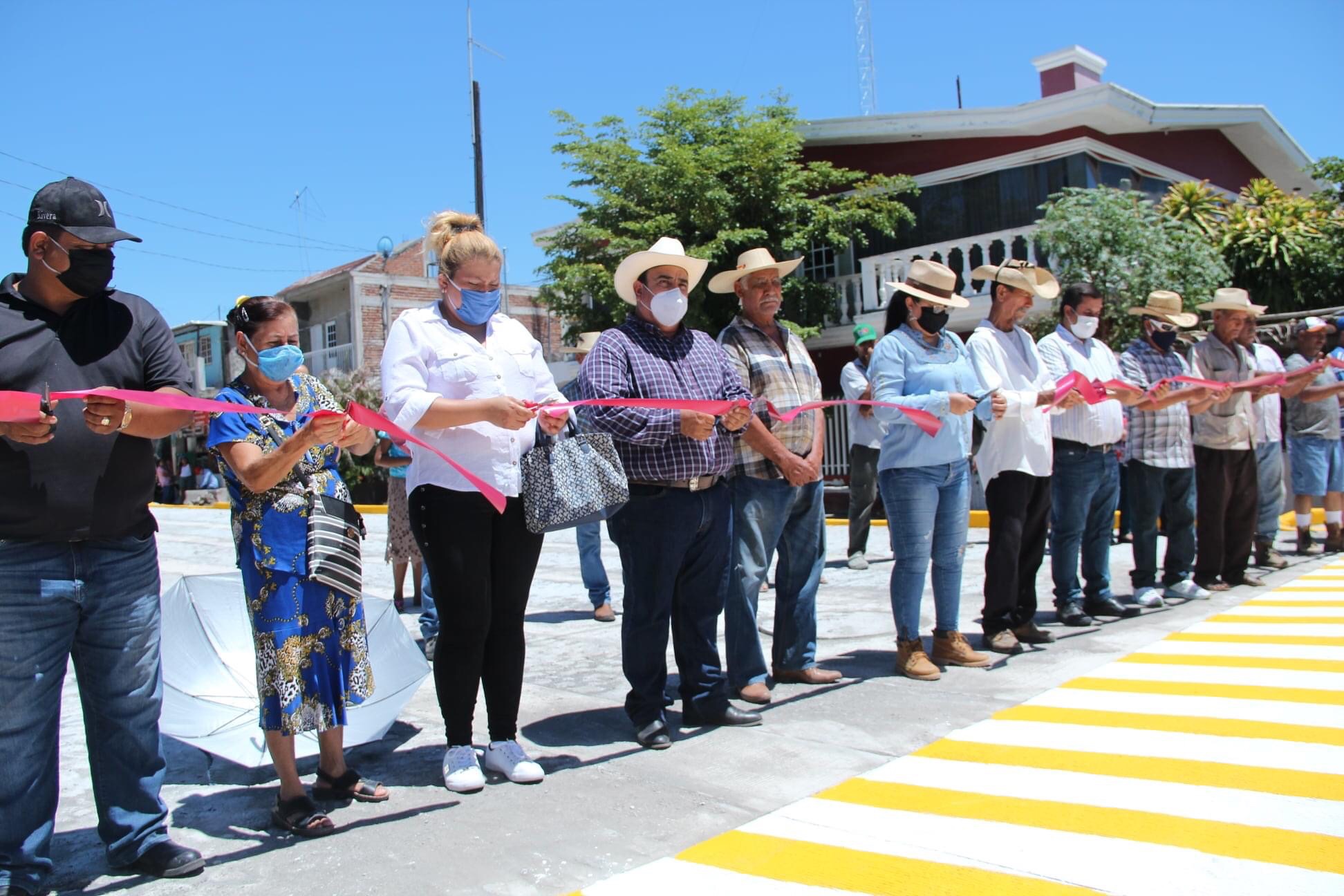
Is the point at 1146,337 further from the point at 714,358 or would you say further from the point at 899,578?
the point at 714,358

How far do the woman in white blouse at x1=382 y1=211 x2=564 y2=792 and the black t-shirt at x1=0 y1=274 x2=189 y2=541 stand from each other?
0.84 meters

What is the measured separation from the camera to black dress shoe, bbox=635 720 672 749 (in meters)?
4.43

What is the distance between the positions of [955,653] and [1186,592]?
9.38 feet

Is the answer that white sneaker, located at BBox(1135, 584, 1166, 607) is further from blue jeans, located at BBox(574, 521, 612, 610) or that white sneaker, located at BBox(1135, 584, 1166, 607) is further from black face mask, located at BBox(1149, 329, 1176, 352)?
blue jeans, located at BBox(574, 521, 612, 610)

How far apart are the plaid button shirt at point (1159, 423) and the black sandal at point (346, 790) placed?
18.3 feet

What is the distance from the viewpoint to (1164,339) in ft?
23.7

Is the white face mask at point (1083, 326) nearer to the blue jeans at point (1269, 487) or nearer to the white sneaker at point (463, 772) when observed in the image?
the blue jeans at point (1269, 487)

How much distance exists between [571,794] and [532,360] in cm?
167

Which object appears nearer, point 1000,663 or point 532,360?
point 532,360

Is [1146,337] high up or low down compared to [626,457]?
up

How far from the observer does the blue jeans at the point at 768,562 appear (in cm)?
513

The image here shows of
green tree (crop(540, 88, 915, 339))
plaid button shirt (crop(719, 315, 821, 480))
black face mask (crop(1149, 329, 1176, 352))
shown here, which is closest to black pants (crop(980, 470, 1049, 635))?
plaid button shirt (crop(719, 315, 821, 480))

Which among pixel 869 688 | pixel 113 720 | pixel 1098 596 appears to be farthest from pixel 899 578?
pixel 113 720

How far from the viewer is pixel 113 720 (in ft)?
10.8
